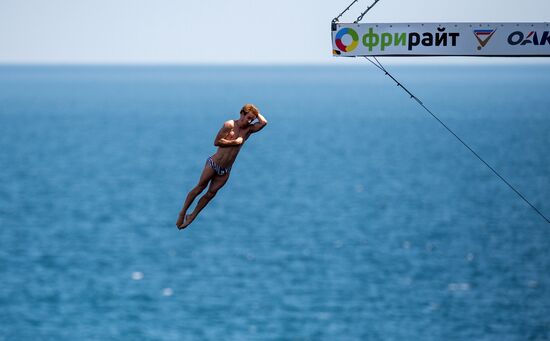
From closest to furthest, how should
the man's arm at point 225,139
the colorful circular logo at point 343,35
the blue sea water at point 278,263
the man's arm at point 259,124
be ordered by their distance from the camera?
the man's arm at point 225,139 → the man's arm at point 259,124 → the colorful circular logo at point 343,35 → the blue sea water at point 278,263

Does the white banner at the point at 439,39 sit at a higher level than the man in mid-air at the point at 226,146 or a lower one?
higher

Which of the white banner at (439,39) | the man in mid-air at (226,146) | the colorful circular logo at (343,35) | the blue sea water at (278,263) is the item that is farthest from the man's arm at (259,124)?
the blue sea water at (278,263)

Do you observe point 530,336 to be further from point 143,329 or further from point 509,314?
point 143,329

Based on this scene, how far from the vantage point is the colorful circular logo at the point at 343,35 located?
2119 cm

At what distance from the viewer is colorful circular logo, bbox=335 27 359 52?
21188 mm

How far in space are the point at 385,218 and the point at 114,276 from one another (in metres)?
Answer: 45.3

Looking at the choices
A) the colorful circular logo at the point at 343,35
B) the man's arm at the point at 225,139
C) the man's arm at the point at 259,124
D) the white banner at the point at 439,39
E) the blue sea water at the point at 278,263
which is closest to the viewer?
the man's arm at the point at 225,139

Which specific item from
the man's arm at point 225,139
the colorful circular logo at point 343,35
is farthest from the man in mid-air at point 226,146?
the colorful circular logo at point 343,35

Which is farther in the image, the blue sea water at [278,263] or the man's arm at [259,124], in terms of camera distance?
the blue sea water at [278,263]

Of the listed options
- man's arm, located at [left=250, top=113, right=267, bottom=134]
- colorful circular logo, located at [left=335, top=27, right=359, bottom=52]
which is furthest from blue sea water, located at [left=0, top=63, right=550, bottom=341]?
man's arm, located at [left=250, top=113, right=267, bottom=134]

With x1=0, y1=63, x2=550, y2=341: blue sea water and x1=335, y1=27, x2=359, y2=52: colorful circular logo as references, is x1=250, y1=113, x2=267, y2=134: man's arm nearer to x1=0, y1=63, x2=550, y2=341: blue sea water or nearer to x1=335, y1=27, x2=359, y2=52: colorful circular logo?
x1=335, y1=27, x2=359, y2=52: colorful circular logo

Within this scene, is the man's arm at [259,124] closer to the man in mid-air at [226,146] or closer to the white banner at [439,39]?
the man in mid-air at [226,146]

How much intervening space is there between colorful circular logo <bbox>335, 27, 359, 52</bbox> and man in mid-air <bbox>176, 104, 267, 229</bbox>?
2.42 metres

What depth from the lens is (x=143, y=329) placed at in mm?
112500
